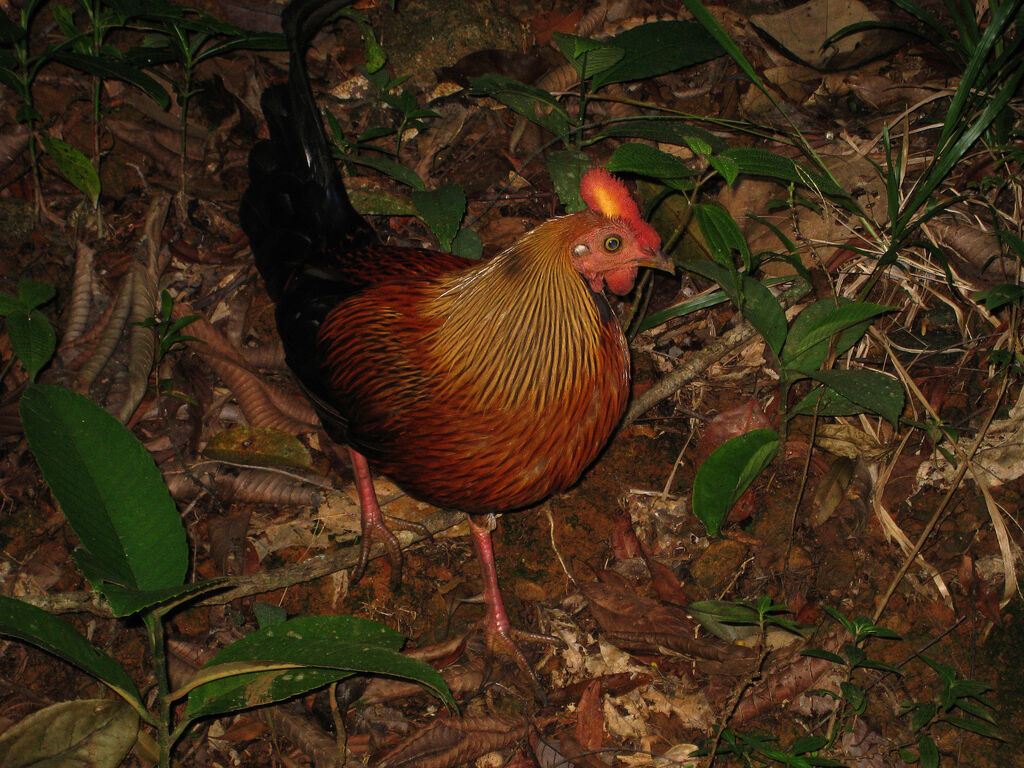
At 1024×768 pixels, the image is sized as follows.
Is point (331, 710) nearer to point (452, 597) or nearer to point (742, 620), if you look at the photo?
point (452, 597)

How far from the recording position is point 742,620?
3.62 metres

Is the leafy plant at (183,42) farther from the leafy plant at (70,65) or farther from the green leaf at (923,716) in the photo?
the green leaf at (923,716)

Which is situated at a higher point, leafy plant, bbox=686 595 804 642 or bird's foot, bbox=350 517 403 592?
bird's foot, bbox=350 517 403 592

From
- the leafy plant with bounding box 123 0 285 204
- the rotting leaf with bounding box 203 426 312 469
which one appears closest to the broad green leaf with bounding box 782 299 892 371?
the rotting leaf with bounding box 203 426 312 469

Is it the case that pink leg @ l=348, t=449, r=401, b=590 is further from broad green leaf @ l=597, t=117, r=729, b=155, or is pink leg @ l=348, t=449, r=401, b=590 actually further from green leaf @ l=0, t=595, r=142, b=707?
broad green leaf @ l=597, t=117, r=729, b=155

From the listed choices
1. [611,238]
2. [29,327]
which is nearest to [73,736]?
[29,327]

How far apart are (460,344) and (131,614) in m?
1.73

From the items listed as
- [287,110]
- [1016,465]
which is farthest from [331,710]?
[1016,465]

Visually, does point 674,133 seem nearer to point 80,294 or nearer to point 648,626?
point 648,626

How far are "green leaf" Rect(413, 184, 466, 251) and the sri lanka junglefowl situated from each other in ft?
0.56

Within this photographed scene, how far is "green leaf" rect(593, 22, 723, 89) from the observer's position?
4.87 metres

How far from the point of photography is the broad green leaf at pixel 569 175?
4395 mm

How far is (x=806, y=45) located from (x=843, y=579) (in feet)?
11.4

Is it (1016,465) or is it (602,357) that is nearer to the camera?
(602,357)
